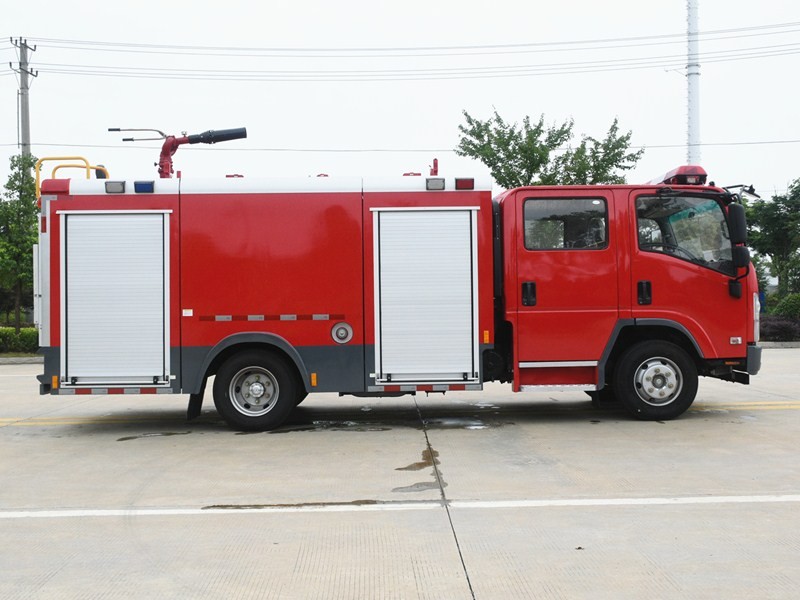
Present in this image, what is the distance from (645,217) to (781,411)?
3422mm

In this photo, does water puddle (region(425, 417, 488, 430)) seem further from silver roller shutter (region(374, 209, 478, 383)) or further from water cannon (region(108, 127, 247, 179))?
water cannon (region(108, 127, 247, 179))

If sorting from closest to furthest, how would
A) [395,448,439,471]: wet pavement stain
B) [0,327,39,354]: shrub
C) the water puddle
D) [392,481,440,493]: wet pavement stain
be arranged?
[392,481,440,493]: wet pavement stain
[395,448,439,471]: wet pavement stain
the water puddle
[0,327,39,354]: shrub

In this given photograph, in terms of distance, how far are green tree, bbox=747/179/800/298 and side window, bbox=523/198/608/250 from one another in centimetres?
2926

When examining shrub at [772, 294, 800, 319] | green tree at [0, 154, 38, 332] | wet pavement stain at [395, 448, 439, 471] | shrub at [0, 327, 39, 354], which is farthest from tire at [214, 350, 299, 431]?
shrub at [772, 294, 800, 319]

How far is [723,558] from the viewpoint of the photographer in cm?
462

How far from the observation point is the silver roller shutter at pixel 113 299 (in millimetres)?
9023

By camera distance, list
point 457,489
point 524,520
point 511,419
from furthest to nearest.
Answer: point 511,419 → point 457,489 → point 524,520

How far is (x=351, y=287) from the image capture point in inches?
358

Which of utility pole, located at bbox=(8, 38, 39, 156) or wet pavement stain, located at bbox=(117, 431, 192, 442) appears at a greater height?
utility pole, located at bbox=(8, 38, 39, 156)

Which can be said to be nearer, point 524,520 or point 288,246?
point 524,520

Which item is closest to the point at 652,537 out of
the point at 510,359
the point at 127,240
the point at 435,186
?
the point at 510,359

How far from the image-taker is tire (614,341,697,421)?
9.34 metres

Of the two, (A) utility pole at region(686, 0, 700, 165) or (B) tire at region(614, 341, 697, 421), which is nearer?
(B) tire at region(614, 341, 697, 421)

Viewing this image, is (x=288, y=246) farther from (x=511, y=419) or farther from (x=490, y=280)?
(x=511, y=419)
